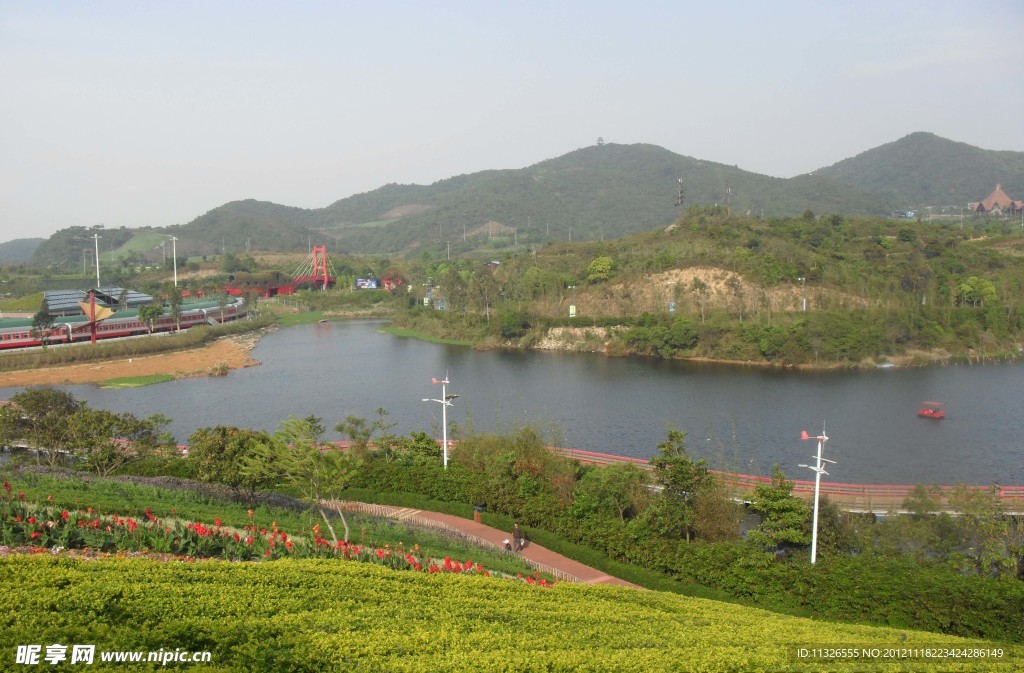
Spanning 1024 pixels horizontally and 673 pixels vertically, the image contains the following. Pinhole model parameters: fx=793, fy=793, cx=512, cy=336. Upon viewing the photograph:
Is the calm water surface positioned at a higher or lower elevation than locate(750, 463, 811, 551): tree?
lower

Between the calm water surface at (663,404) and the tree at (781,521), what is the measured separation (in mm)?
5026

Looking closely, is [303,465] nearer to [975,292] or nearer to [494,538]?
[494,538]

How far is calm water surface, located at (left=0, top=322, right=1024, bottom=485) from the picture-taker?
846 inches

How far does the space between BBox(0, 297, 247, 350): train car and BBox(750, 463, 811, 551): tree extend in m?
40.5

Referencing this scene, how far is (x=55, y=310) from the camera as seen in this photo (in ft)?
151

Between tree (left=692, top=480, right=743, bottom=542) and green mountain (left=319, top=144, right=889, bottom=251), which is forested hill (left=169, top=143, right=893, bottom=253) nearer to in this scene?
green mountain (left=319, top=144, right=889, bottom=251)

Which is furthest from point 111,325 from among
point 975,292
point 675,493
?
point 975,292

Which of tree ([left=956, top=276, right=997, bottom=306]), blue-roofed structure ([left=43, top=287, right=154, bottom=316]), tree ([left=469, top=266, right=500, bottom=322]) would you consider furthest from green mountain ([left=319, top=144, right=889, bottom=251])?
blue-roofed structure ([left=43, top=287, right=154, bottom=316])

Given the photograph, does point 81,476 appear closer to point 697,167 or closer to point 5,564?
point 5,564

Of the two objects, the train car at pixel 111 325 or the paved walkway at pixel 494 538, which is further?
the train car at pixel 111 325

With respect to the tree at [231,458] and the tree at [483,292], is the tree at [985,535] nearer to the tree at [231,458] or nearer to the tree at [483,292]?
the tree at [231,458]

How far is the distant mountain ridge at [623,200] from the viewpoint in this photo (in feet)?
419

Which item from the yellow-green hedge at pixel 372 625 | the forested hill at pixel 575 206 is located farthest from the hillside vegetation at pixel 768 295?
the forested hill at pixel 575 206

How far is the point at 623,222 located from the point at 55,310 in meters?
106
